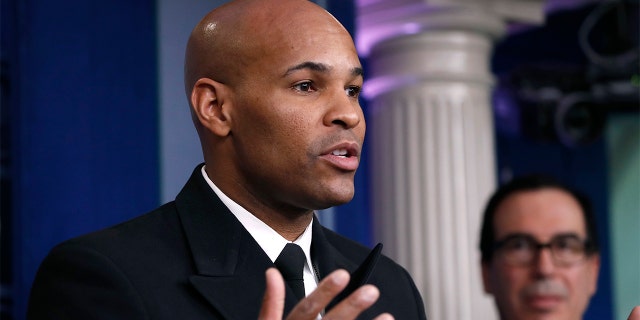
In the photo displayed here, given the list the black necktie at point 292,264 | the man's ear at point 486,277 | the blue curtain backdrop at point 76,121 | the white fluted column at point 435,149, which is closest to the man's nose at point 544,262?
the man's ear at point 486,277

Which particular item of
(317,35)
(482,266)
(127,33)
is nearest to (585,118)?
(482,266)

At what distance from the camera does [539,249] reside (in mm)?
2236

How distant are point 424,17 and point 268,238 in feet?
5.76

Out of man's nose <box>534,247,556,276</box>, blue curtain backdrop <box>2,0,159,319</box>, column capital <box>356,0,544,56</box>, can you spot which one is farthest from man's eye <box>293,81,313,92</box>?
column capital <box>356,0,544,56</box>

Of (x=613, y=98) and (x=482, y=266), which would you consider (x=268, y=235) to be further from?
(x=613, y=98)

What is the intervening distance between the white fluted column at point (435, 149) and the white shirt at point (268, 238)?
163cm

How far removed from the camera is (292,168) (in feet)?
3.99

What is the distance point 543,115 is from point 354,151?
335 cm

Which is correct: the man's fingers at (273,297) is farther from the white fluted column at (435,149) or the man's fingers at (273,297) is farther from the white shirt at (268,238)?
the white fluted column at (435,149)

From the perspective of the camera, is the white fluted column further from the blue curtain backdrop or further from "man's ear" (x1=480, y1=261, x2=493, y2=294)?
the blue curtain backdrop

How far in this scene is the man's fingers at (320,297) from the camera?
99 cm

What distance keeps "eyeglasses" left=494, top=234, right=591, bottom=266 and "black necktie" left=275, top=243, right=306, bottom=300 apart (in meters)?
1.11

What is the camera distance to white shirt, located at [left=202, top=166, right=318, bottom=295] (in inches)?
49.3

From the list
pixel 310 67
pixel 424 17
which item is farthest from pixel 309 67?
pixel 424 17
